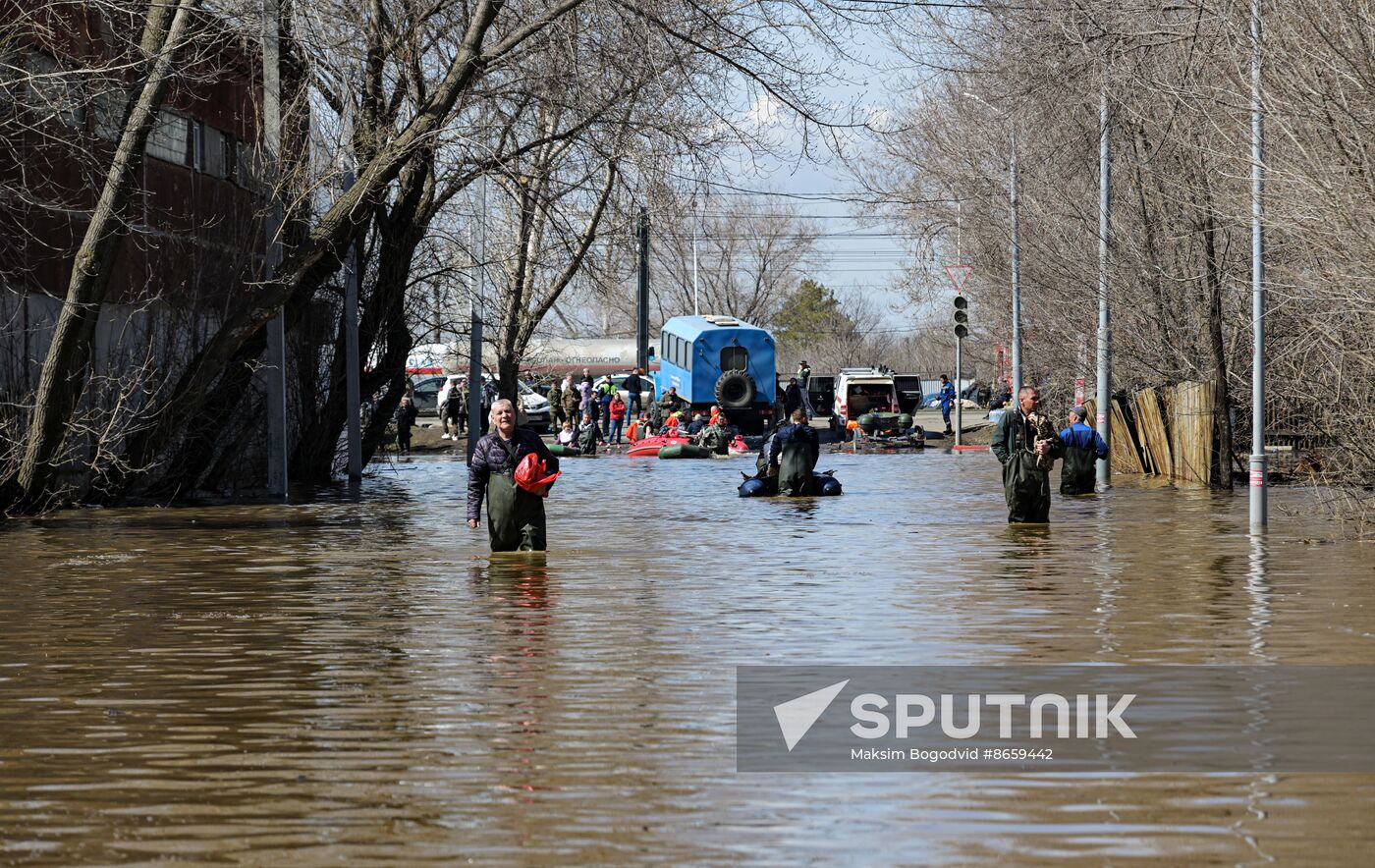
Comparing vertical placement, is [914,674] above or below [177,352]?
below

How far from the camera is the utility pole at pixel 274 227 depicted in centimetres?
2512

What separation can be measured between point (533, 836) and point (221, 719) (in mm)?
2948

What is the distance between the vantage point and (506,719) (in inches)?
359

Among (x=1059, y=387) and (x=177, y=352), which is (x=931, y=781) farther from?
(x=1059, y=387)

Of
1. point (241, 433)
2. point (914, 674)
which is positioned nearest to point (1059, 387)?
point (241, 433)

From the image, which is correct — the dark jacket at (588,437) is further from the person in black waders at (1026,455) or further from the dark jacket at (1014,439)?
the dark jacket at (1014,439)

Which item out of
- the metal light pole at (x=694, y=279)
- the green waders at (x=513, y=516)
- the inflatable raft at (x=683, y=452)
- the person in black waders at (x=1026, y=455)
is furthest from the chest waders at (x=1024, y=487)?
Answer: the metal light pole at (x=694, y=279)

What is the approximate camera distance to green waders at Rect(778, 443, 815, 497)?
2753cm

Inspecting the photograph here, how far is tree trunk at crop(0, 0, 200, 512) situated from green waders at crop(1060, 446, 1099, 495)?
13.4 meters

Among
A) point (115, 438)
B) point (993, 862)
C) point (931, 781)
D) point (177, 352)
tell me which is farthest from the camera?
point (177, 352)

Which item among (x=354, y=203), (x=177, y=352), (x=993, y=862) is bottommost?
(x=993, y=862)

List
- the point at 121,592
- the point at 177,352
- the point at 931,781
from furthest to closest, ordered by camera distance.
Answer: the point at 177,352
the point at 121,592
the point at 931,781

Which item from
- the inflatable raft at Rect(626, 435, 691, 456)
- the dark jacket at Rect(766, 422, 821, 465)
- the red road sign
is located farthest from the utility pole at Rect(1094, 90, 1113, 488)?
the inflatable raft at Rect(626, 435, 691, 456)

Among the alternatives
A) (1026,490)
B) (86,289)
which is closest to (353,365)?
(86,289)
